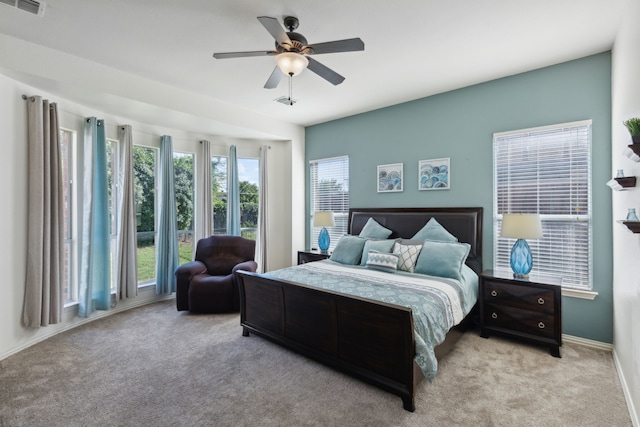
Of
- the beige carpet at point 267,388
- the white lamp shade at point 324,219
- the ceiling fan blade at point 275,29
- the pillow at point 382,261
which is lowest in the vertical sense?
the beige carpet at point 267,388

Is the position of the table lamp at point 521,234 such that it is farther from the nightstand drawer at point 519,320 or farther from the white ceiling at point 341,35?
the white ceiling at point 341,35

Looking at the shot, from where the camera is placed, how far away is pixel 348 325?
253 cm

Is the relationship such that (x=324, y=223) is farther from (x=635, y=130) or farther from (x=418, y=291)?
(x=635, y=130)

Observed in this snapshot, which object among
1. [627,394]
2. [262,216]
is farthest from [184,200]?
[627,394]

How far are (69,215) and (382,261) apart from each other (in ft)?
12.5

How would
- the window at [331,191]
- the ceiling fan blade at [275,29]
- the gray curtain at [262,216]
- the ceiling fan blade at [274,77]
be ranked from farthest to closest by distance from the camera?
the gray curtain at [262,216] → the window at [331,191] → the ceiling fan blade at [274,77] → the ceiling fan blade at [275,29]

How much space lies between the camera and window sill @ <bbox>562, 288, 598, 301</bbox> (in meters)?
3.07

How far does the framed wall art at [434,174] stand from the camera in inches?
160

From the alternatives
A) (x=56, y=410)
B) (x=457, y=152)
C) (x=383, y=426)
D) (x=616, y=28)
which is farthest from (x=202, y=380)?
(x=616, y=28)

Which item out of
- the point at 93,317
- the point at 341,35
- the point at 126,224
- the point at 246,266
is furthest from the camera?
the point at 246,266

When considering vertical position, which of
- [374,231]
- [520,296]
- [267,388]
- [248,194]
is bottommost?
[267,388]

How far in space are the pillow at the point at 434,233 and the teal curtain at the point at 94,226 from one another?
400cm

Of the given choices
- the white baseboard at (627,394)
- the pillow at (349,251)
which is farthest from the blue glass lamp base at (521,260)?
the pillow at (349,251)

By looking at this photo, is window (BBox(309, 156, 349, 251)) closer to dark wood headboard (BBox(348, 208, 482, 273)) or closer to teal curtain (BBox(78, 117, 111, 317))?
dark wood headboard (BBox(348, 208, 482, 273))
